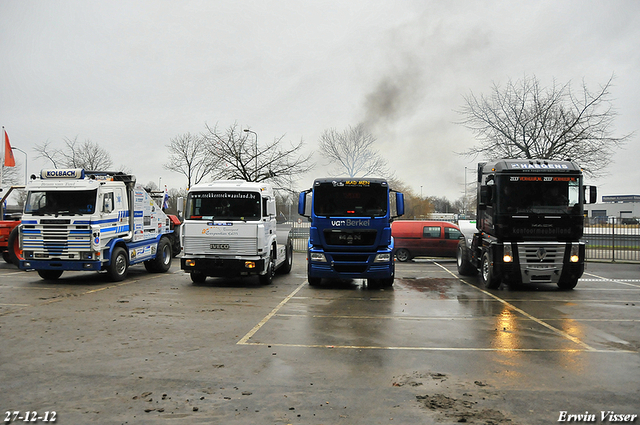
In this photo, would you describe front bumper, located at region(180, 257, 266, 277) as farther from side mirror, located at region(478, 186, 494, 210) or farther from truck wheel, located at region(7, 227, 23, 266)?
truck wheel, located at region(7, 227, 23, 266)

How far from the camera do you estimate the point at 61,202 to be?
43.4ft

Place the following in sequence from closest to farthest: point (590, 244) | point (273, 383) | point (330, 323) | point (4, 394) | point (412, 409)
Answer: point (412, 409), point (4, 394), point (273, 383), point (330, 323), point (590, 244)

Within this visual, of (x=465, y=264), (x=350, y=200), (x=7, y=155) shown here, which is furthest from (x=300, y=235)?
(x=7, y=155)

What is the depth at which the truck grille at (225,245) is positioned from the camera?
1282cm

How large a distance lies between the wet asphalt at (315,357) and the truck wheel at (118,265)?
6.50 ft

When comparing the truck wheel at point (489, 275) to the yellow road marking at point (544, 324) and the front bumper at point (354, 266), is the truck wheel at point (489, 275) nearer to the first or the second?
the yellow road marking at point (544, 324)

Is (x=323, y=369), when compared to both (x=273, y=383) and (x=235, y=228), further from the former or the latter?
(x=235, y=228)

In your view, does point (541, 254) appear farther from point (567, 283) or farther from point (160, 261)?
point (160, 261)

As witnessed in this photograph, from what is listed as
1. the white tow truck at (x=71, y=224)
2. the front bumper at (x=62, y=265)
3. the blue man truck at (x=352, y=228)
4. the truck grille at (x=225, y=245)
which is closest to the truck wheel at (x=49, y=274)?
the white tow truck at (x=71, y=224)

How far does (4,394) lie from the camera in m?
4.89

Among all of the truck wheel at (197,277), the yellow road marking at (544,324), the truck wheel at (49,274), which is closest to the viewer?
the yellow road marking at (544,324)

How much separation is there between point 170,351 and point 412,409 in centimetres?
357

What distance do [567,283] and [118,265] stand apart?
12954 millimetres

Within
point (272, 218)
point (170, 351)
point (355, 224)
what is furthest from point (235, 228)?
point (170, 351)
